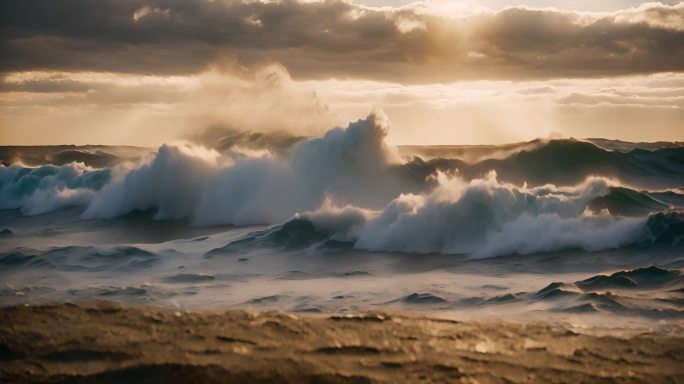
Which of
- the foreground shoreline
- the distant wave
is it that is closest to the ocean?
the distant wave

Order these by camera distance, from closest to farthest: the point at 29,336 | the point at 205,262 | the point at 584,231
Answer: the point at 29,336, the point at 205,262, the point at 584,231

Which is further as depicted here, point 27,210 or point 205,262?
point 27,210

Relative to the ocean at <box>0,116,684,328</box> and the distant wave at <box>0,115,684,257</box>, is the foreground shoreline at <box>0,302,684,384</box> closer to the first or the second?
the ocean at <box>0,116,684,328</box>

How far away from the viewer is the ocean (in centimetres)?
829

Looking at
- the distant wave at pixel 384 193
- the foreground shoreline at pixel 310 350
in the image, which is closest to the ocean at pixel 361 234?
the distant wave at pixel 384 193

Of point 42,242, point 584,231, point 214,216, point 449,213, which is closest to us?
point 584,231

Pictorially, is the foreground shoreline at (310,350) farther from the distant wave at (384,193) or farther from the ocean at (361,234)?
the distant wave at (384,193)

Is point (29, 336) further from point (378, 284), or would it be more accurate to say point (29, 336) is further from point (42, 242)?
point (42, 242)

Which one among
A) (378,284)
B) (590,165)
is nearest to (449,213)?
(378,284)

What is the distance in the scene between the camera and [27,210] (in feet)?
78.9

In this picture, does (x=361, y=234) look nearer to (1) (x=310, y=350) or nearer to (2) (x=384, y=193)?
(2) (x=384, y=193)

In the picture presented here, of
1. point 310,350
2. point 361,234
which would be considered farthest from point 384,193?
point 310,350

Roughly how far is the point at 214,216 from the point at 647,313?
1345cm

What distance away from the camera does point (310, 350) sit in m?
5.29
